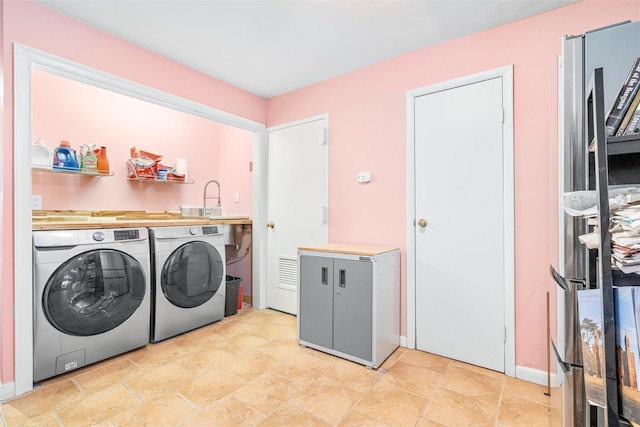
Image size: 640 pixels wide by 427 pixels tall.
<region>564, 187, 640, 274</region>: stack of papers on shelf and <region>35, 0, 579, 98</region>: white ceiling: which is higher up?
<region>35, 0, 579, 98</region>: white ceiling

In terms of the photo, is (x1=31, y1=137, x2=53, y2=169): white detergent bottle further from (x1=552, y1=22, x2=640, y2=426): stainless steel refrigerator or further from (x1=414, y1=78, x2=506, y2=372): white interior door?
(x1=552, y1=22, x2=640, y2=426): stainless steel refrigerator

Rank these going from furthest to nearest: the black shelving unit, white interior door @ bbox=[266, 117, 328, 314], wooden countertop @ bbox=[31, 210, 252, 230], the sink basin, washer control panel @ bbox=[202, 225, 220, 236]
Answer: the sink basin, white interior door @ bbox=[266, 117, 328, 314], washer control panel @ bbox=[202, 225, 220, 236], wooden countertop @ bbox=[31, 210, 252, 230], the black shelving unit

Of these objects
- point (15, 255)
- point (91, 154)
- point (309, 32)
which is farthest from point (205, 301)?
point (309, 32)

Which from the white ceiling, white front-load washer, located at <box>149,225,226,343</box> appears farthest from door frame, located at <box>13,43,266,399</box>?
white front-load washer, located at <box>149,225,226,343</box>

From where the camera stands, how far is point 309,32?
2150 millimetres

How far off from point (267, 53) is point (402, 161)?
4.53 feet

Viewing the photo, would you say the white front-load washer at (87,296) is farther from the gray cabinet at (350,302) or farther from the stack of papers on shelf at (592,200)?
the stack of papers on shelf at (592,200)

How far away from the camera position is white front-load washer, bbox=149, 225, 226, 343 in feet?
7.99

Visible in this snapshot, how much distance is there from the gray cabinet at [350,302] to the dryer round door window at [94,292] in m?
1.26

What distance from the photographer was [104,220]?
2.81 metres

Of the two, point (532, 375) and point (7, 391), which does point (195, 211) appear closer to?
point (7, 391)

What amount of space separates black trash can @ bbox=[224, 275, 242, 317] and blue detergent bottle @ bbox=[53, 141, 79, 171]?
→ 174 cm

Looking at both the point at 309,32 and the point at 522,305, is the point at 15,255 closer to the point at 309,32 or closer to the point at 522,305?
the point at 309,32

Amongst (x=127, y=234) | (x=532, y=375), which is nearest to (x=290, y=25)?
(x=127, y=234)
